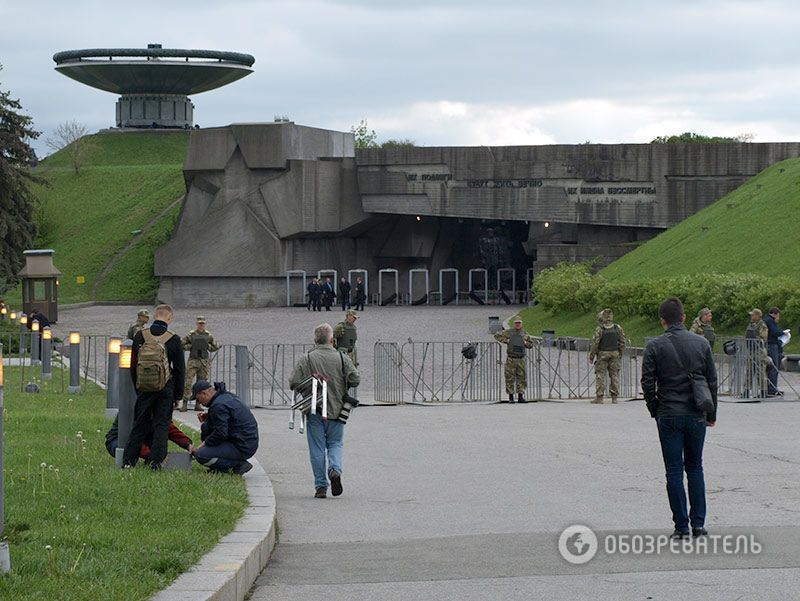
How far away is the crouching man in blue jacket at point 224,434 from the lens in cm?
1229

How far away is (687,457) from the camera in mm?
10008

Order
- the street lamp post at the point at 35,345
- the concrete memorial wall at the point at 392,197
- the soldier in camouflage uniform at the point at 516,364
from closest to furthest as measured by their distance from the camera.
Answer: the soldier in camouflage uniform at the point at 516,364 → the street lamp post at the point at 35,345 → the concrete memorial wall at the point at 392,197

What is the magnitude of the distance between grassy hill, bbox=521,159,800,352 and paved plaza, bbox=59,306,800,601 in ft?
54.6

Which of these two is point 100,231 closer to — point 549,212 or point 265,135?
point 265,135

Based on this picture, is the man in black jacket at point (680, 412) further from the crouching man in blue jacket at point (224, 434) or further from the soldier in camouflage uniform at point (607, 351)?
the soldier in camouflage uniform at point (607, 351)

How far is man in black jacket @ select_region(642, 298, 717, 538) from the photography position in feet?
32.4

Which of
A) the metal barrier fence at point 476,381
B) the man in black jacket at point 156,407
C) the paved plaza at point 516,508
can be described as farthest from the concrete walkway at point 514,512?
the metal barrier fence at point 476,381

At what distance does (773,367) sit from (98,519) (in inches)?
666

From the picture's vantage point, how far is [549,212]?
55656mm

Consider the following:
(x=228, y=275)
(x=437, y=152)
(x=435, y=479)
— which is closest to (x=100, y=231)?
(x=228, y=275)

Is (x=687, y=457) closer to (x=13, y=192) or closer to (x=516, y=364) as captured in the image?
(x=516, y=364)

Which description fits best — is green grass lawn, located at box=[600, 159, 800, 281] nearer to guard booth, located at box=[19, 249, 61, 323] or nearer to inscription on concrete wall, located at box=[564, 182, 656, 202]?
inscription on concrete wall, located at box=[564, 182, 656, 202]

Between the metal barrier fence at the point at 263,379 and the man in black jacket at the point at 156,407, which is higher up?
the man in black jacket at the point at 156,407

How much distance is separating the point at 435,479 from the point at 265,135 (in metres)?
45.0
